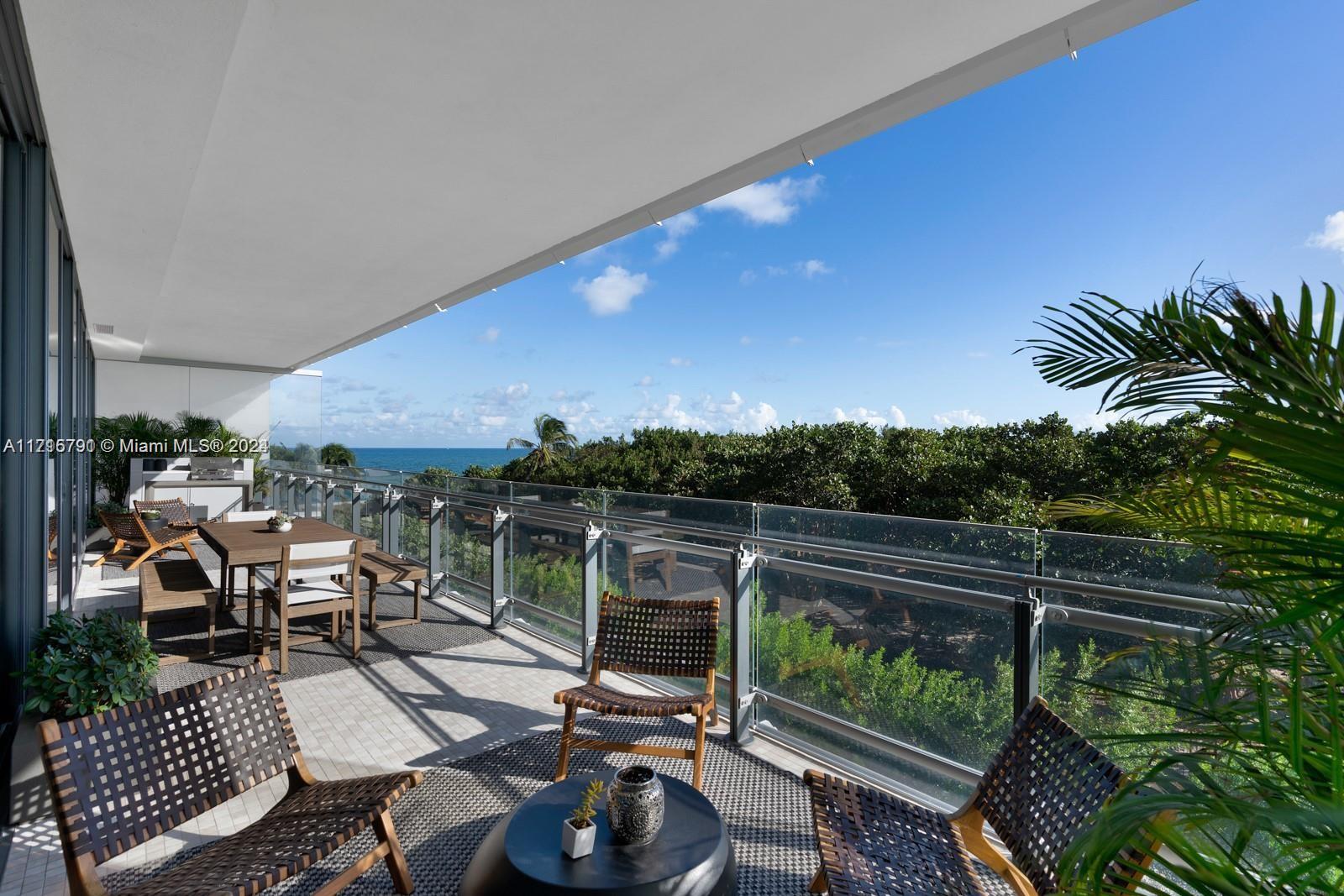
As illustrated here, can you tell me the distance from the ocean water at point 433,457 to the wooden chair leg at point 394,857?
2780 inches

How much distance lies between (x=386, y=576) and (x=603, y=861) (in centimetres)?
378

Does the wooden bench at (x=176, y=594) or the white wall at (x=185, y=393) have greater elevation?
the white wall at (x=185, y=393)

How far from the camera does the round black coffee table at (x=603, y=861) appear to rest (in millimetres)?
1808

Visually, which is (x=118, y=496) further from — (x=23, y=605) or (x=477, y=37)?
(x=477, y=37)

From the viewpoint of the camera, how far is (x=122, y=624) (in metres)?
2.90

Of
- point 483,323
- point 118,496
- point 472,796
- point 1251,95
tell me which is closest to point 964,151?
point 1251,95

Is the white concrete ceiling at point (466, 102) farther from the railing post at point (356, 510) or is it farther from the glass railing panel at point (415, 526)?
the railing post at point (356, 510)

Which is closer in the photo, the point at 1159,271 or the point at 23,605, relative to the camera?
the point at 23,605

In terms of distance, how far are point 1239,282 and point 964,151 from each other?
39458 millimetres

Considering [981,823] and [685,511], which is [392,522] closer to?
[685,511]

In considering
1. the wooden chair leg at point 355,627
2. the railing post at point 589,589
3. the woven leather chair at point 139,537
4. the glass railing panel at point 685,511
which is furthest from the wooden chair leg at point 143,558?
the glass railing panel at point 685,511

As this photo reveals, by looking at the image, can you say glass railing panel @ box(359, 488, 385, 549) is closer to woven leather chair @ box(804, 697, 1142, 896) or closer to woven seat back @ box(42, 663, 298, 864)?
woven seat back @ box(42, 663, 298, 864)

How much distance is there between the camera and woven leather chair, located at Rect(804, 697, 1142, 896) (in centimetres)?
181

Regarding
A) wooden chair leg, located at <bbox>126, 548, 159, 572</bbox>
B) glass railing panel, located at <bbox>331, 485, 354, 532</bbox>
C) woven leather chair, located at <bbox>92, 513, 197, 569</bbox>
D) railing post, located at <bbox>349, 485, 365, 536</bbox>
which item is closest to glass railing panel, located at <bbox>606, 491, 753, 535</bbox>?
railing post, located at <bbox>349, 485, 365, 536</bbox>
